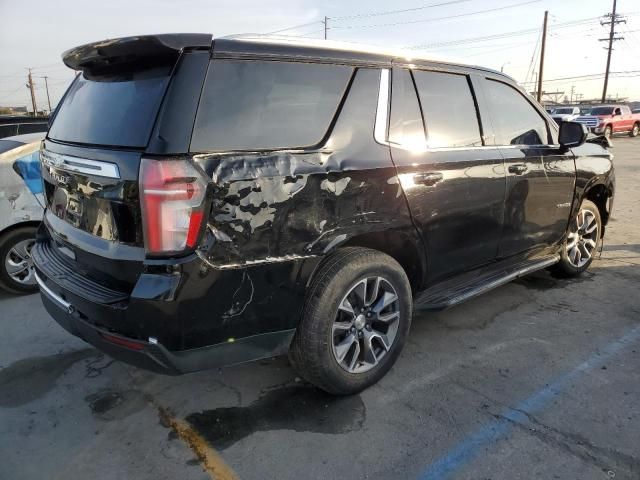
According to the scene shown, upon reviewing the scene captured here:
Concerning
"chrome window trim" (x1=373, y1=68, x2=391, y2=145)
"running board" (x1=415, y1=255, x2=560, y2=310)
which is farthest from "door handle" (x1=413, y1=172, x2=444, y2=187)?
"running board" (x1=415, y1=255, x2=560, y2=310)

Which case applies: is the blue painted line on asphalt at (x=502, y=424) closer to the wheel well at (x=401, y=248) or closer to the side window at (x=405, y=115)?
the wheel well at (x=401, y=248)

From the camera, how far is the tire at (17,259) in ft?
14.7

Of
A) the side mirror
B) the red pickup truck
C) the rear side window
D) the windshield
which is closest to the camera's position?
the rear side window

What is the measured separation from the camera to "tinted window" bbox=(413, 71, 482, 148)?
10.4 ft

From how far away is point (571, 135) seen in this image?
4133 mm

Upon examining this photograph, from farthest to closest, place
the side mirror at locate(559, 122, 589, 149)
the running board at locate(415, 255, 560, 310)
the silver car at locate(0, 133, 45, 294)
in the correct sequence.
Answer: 1. the silver car at locate(0, 133, 45, 294)
2. the side mirror at locate(559, 122, 589, 149)
3. the running board at locate(415, 255, 560, 310)

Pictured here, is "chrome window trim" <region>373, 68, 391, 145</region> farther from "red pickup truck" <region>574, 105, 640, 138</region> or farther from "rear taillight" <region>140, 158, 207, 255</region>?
"red pickup truck" <region>574, 105, 640, 138</region>

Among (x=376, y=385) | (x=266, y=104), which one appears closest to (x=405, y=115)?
(x=266, y=104)

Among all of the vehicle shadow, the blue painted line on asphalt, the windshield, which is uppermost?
the windshield

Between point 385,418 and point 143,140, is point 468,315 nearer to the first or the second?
point 385,418

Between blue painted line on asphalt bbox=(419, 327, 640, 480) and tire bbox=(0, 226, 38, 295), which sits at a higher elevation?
tire bbox=(0, 226, 38, 295)

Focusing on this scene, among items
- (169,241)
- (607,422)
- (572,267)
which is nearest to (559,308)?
(572,267)

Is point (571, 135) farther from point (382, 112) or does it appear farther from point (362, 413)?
point (362, 413)

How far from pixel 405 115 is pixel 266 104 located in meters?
0.97
